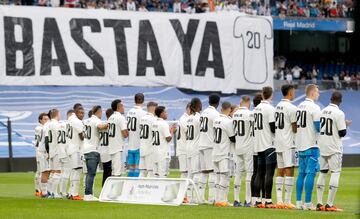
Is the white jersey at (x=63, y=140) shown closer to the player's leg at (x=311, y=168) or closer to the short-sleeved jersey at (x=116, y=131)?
the short-sleeved jersey at (x=116, y=131)

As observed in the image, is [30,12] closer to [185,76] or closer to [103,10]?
[103,10]

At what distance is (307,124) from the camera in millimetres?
20547

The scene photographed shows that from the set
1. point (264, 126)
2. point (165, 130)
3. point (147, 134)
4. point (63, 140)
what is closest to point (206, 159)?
point (165, 130)

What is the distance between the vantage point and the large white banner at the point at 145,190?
877 inches

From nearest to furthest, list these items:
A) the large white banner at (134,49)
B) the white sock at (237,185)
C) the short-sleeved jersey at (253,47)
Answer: the white sock at (237,185), the large white banner at (134,49), the short-sleeved jersey at (253,47)

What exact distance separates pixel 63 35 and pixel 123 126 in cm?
2508

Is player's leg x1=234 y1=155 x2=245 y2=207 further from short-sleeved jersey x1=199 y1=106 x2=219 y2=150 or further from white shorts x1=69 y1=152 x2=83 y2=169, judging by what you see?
white shorts x1=69 y1=152 x2=83 y2=169

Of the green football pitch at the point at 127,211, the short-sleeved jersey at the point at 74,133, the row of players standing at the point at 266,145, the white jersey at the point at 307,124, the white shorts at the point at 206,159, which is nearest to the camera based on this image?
the green football pitch at the point at 127,211

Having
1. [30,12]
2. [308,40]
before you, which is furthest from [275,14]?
[30,12]

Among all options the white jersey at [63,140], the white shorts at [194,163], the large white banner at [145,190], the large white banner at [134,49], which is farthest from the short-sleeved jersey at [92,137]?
the large white banner at [134,49]

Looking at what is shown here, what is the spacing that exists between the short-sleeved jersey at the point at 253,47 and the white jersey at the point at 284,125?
32.6 m

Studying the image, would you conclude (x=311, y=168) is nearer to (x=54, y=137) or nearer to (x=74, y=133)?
(x=74, y=133)

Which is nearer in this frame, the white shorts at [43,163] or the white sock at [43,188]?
the white sock at [43,188]

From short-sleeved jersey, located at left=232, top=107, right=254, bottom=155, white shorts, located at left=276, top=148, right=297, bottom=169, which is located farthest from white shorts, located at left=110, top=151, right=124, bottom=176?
white shorts, located at left=276, top=148, right=297, bottom=169
